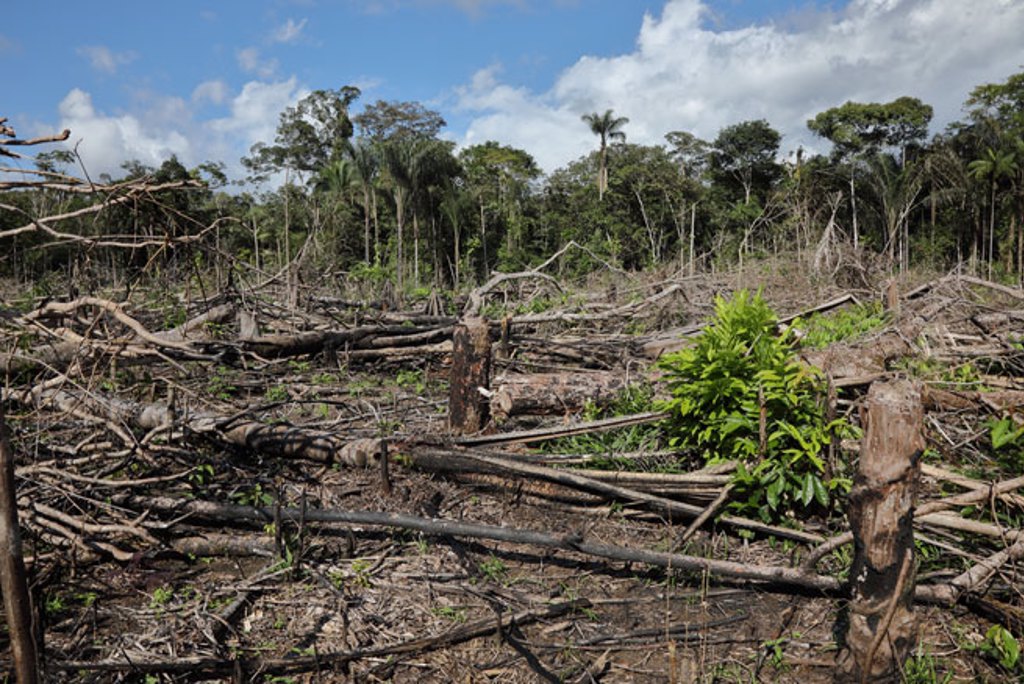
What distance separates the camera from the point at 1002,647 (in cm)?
280

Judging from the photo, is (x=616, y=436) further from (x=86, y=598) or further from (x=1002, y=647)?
(x=86, y=598)

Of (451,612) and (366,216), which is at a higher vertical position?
(366,216)

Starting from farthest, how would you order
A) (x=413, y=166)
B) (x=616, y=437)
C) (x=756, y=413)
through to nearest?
(x=413, y=166) → (x=616, y=437) → (x=756, y=413)

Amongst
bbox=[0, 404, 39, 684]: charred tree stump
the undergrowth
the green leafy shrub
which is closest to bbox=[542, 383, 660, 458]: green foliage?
the undergrowth

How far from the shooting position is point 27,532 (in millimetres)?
3412

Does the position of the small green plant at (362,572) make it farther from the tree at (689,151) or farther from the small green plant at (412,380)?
the tree at (689,151)

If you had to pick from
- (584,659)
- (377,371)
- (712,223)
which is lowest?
(584,659)

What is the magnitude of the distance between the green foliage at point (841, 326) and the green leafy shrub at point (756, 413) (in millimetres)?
1961

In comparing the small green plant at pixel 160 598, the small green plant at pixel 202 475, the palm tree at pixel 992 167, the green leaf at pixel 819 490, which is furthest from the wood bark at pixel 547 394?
the palm tree at pixel 992 167

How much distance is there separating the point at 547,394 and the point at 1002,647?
3059 millimetres

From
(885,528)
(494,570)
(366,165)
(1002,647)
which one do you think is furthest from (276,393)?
(366,165)

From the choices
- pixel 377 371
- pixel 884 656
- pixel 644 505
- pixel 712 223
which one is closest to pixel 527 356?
pixel 377 371

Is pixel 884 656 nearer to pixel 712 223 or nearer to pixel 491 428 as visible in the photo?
pixel 491 428

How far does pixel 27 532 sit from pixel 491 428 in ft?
8.83
